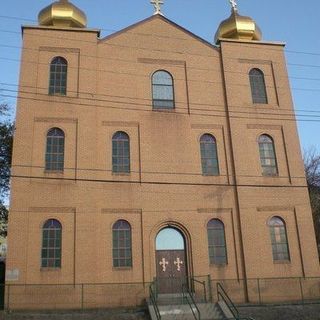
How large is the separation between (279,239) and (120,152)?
8236mm

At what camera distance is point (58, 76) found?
22031 millimetres

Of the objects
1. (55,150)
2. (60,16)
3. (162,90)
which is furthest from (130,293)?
(60,16)

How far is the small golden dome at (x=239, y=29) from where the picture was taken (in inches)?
981

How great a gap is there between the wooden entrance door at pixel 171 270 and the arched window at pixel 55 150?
19.0 feet

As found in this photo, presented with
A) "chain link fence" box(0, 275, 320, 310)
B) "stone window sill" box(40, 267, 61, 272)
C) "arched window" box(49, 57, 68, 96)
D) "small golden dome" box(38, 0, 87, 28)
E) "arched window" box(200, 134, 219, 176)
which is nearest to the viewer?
"chain link fence" box(0, 275, 320, 310)

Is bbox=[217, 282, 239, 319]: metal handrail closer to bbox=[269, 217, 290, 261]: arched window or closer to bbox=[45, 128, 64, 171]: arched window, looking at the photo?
bbox=[269, 217, 290, 261]: arched window

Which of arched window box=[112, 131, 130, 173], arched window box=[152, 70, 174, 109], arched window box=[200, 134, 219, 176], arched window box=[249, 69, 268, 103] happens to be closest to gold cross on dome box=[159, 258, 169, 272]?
arched window box=[112, 131, 130, 173]

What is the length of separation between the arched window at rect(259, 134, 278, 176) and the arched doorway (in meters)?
5.27

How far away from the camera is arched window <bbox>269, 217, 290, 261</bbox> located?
68.9ft

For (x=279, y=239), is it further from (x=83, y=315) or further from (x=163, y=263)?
(x=83, y=315)

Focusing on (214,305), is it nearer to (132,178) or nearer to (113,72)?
(132,178)

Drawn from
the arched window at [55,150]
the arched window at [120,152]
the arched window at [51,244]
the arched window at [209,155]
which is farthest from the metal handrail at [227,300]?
the arched window at [55,150]

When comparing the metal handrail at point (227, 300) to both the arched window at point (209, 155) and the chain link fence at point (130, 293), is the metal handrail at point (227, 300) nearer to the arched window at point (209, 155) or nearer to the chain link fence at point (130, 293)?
the chain link fence at point (130, 293)

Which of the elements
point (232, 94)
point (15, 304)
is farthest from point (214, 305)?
point (232, 94)
